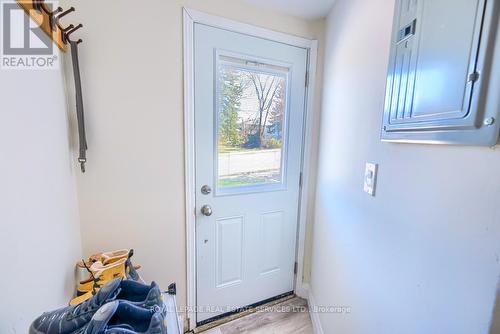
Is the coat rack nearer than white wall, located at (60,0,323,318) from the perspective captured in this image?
Yes

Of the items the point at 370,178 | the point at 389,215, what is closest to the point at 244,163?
the point at 370,178

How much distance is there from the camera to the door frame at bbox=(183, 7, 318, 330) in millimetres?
1238

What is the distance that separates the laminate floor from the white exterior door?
0.10 m

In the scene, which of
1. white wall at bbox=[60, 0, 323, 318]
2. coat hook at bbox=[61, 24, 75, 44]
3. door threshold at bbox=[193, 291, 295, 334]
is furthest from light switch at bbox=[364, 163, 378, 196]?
coat hook at bbox=[61, 24, 75, 44]

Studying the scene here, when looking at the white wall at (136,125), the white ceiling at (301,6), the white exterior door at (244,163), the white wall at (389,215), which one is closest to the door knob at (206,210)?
the white exterior door at (244,163)

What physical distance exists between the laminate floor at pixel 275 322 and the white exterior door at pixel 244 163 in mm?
98

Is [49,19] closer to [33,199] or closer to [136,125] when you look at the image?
[136,125]

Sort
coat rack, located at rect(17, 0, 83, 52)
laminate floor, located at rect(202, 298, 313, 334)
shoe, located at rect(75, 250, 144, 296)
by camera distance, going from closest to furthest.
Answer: coat rack, located at rect(17, 0, 83, 52), shoe, located at rect(75, 250, 144, 296), laminate floor, located at rect(202, 298, 313, 334)

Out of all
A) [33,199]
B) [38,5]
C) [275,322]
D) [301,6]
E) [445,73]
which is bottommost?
[275,322]

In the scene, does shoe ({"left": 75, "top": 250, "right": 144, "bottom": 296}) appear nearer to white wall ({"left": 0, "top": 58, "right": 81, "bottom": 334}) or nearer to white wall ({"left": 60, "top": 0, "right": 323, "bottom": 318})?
white wall ({"left": 0, "top": 58, "right": 81, "bottom": 334})

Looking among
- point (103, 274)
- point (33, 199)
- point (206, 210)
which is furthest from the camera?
point (206, 210)

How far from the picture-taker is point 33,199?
699 millimetres

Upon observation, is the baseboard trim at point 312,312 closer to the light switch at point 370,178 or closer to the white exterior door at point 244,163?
the white exterior door at point 244,163

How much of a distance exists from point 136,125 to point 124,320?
96 cm
